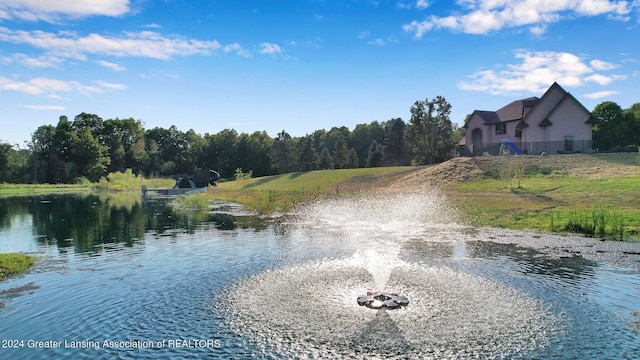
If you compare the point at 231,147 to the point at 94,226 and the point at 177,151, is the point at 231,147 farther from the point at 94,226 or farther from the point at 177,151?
the point at 94,226

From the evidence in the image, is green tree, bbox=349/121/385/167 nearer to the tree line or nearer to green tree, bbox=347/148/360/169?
the tree line

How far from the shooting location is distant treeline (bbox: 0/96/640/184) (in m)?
82.1

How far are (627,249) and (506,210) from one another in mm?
12045

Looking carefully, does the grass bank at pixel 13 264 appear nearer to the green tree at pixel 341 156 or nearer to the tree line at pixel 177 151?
the tree line at pixel 177 151

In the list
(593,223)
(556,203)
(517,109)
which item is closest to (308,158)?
(517,109)

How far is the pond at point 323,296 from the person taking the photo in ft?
36.6

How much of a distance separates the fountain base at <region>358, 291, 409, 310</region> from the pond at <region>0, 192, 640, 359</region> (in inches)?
10.6

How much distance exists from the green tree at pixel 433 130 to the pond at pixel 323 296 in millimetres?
51626

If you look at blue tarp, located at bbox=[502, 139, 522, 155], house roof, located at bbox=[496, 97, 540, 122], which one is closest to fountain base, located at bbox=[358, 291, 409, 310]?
blue tarp, located at bbox=[502, 139, 522, 155]

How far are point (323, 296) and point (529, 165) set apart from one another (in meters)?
43.8

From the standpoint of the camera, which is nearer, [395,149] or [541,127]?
[541,127]

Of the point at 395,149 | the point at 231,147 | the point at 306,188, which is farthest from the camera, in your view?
the point at 231,147

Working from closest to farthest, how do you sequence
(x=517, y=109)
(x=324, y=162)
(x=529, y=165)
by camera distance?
(x=529, y=165) → (x=517, y=109) → (x=324, y=162)

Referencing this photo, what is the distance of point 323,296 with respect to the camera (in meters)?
15.1
